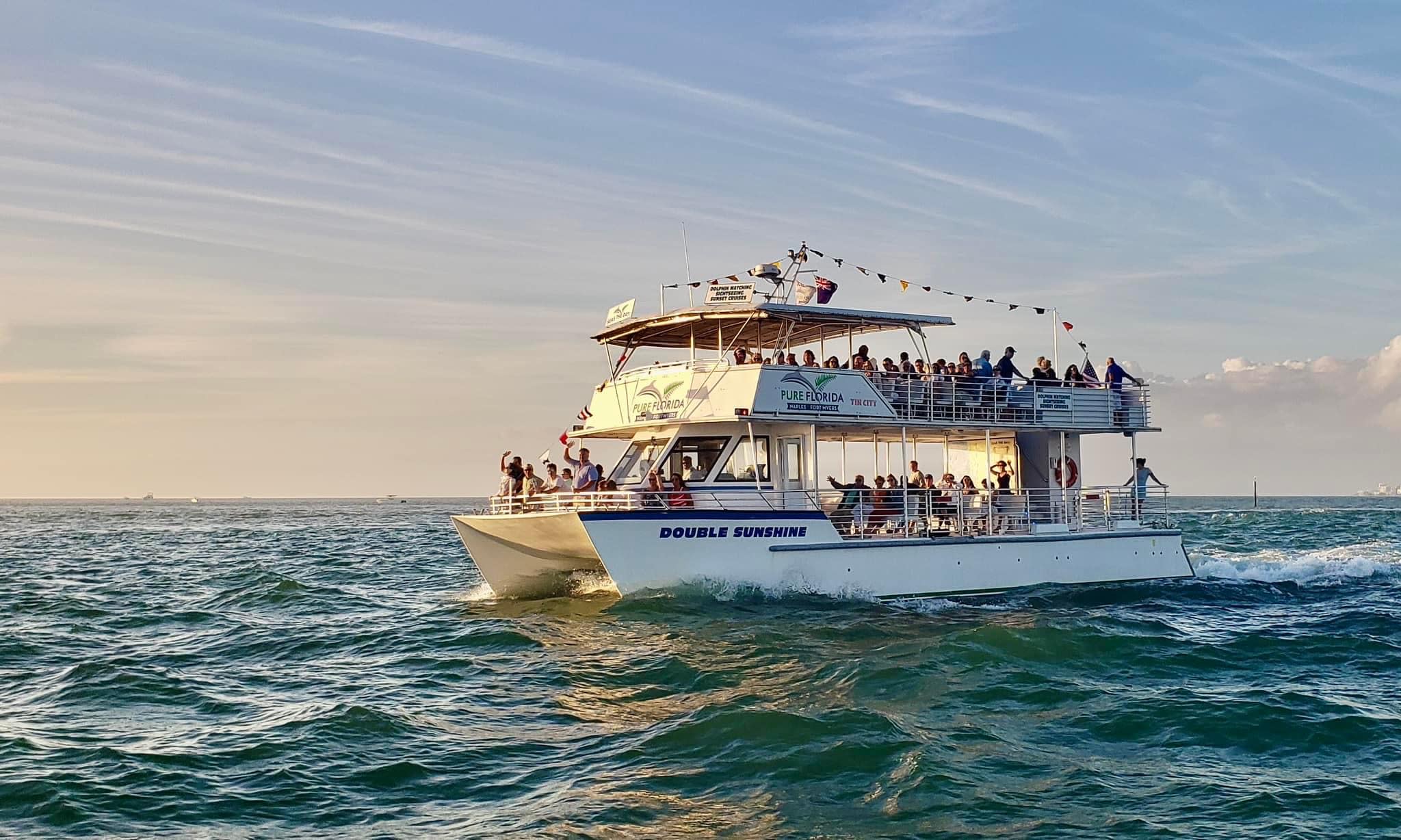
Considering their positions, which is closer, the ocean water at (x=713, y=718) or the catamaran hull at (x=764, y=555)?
the ocean water at (x=713, y=718)

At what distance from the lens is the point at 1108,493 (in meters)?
24.1

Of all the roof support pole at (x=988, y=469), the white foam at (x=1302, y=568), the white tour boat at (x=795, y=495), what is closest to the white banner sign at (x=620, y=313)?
the white tour boat at (x=795, y=495)

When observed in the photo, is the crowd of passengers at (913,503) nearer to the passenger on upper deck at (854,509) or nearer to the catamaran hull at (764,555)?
the passenger on upper deck at (854,509)

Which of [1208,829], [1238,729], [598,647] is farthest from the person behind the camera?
[598,647]

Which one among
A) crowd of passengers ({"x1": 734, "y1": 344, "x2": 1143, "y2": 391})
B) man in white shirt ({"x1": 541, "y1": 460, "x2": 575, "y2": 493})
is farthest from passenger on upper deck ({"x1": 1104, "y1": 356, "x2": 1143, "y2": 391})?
man in white shirt ({"x1": 541, "y1": 460, "x2": 575, "y2": 493})

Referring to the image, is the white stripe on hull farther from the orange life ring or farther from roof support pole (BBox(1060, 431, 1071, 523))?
the orange life ring

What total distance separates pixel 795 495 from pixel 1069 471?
23.5 feet

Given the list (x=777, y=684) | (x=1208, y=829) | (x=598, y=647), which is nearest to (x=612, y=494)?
(x=598, y=647)

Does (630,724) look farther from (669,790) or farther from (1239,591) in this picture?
(1239,591)

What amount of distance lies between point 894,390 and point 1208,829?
13369 millimetres

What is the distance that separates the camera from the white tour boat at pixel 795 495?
1868 cm

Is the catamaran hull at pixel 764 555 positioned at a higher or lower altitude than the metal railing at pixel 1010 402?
lower

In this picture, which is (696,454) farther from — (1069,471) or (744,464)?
(1069,471)

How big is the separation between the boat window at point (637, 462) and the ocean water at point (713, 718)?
7.18 ft
